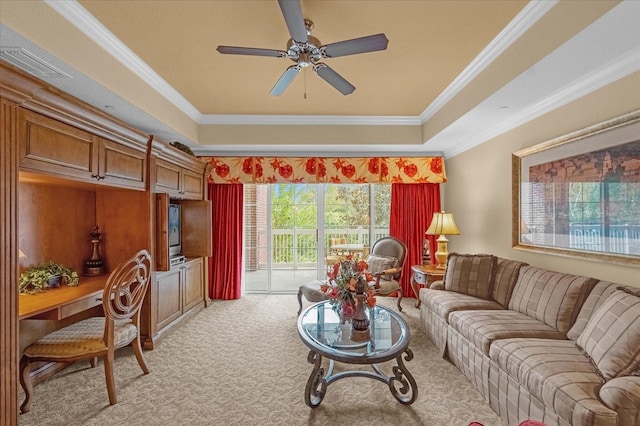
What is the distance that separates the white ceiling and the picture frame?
394 mm

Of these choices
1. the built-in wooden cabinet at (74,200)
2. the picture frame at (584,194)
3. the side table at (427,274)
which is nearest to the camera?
the built-in wooden cabinet at (74,200)

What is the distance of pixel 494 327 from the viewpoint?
2320 millimetres

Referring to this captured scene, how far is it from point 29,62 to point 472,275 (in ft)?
13.5

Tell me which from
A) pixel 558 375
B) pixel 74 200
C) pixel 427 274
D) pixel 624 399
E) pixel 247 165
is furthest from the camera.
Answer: pixel 247 165

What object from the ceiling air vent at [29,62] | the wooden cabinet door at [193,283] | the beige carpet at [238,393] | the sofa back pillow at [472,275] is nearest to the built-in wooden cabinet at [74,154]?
the ceiling air vent at [29,62]

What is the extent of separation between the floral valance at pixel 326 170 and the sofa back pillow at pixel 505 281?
2.07 m

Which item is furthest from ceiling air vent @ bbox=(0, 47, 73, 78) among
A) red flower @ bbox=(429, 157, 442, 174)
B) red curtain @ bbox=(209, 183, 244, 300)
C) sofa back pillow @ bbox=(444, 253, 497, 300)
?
→ red flower @ bbox=(429, 157, 442, 174)

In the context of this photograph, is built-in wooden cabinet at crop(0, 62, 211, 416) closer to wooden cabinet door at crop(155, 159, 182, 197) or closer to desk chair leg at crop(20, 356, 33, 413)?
wooden cabinet door at crop(155, 159, 182, 197)

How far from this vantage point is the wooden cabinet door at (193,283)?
401 centimetres

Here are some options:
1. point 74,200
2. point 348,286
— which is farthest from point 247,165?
point 348,286

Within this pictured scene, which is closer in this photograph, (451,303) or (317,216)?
(451,303)

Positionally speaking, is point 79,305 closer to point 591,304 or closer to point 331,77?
point 331,77

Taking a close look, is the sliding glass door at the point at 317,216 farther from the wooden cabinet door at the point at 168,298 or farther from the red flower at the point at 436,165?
the wooden cabinet door at the point at 168,298

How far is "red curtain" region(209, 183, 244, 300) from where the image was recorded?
4.95 metres
